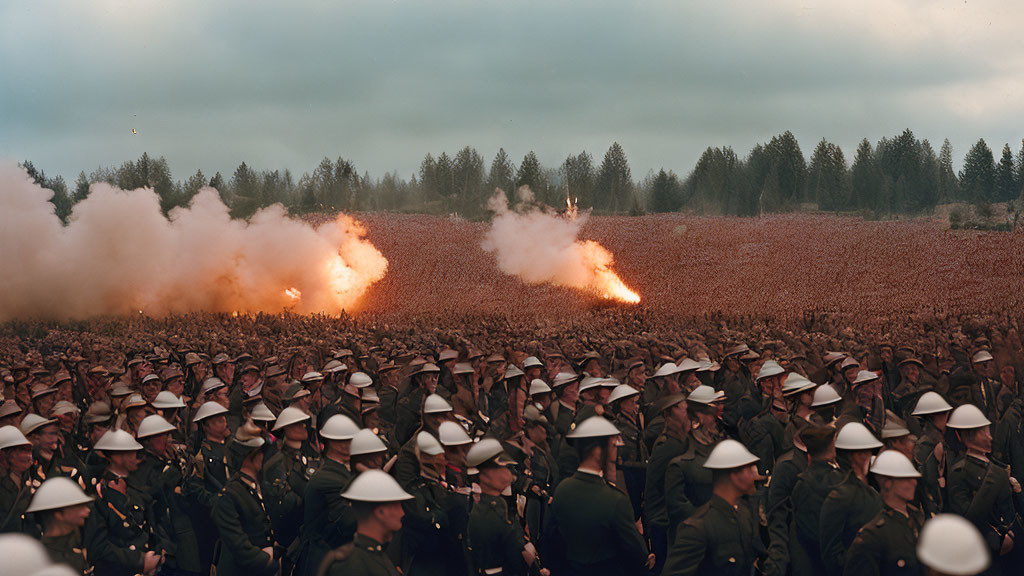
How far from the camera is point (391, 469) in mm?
7949

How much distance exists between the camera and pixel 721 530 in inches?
238

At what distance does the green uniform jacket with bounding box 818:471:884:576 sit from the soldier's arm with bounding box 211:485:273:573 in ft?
14.6

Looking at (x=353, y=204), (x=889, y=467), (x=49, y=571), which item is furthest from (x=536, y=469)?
(x=353, y=204)

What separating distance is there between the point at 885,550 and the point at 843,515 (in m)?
0.85

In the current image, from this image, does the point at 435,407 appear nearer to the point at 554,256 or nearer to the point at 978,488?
the point at 978,488

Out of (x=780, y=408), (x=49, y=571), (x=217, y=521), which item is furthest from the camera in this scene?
(x=780, y=408)

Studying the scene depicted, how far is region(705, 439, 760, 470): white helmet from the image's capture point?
20.1 feet

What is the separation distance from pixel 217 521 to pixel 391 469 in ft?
4.77

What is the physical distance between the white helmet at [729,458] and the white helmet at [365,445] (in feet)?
8.28

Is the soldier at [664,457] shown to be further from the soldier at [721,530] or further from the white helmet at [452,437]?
the soldier at [721,530]

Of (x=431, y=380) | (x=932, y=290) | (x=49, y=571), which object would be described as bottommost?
(x=932, y=290)

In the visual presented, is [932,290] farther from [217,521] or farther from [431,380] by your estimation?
[217,521]

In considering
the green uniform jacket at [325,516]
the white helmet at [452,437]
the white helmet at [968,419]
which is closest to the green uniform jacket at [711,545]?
the white helmet at [452,437]

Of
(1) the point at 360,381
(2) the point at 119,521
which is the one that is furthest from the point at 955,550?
(1) the point at 360,381
